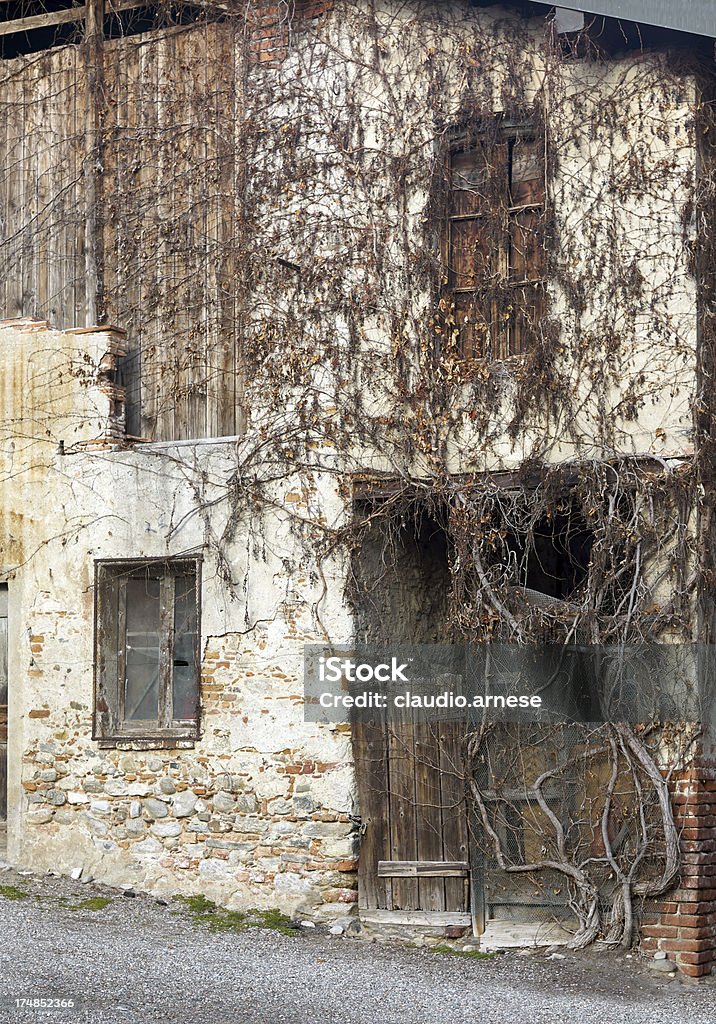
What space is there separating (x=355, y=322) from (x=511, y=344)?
3.57 ft

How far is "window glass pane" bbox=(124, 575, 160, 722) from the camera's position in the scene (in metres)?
9.66

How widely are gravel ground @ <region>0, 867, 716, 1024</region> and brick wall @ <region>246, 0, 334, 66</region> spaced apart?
6027 millimetres

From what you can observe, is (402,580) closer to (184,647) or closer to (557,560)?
(557,560)

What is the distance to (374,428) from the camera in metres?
9.11

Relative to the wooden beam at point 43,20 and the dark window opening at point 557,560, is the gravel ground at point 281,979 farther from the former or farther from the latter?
the wooden beam at point 43,20

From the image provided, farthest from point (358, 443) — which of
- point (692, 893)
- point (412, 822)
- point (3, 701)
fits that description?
point (692, 893)

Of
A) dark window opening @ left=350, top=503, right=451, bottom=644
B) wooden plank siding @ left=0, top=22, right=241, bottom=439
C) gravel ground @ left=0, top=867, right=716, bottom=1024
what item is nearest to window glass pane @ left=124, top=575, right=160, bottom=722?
wooden plank siding @ left=0, top=22, right=241, bottom=439

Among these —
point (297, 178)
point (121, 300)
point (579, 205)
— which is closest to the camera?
point (579, 205)

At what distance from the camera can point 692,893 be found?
8.21 m

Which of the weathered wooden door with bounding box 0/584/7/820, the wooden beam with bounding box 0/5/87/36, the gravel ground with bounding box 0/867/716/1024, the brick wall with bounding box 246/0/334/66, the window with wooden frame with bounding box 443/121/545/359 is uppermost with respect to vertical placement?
the wooden beam with bounding box 0/5/87/36

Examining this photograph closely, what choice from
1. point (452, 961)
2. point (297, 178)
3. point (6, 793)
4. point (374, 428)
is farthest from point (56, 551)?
point (452, 961)

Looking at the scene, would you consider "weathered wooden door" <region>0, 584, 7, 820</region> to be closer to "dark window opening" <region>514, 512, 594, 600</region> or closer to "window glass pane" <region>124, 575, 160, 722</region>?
"window glass pane" <region>124, 575, 160, 722</region>

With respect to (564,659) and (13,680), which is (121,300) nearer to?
(13,680)

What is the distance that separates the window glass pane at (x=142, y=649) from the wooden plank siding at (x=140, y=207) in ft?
3.80
